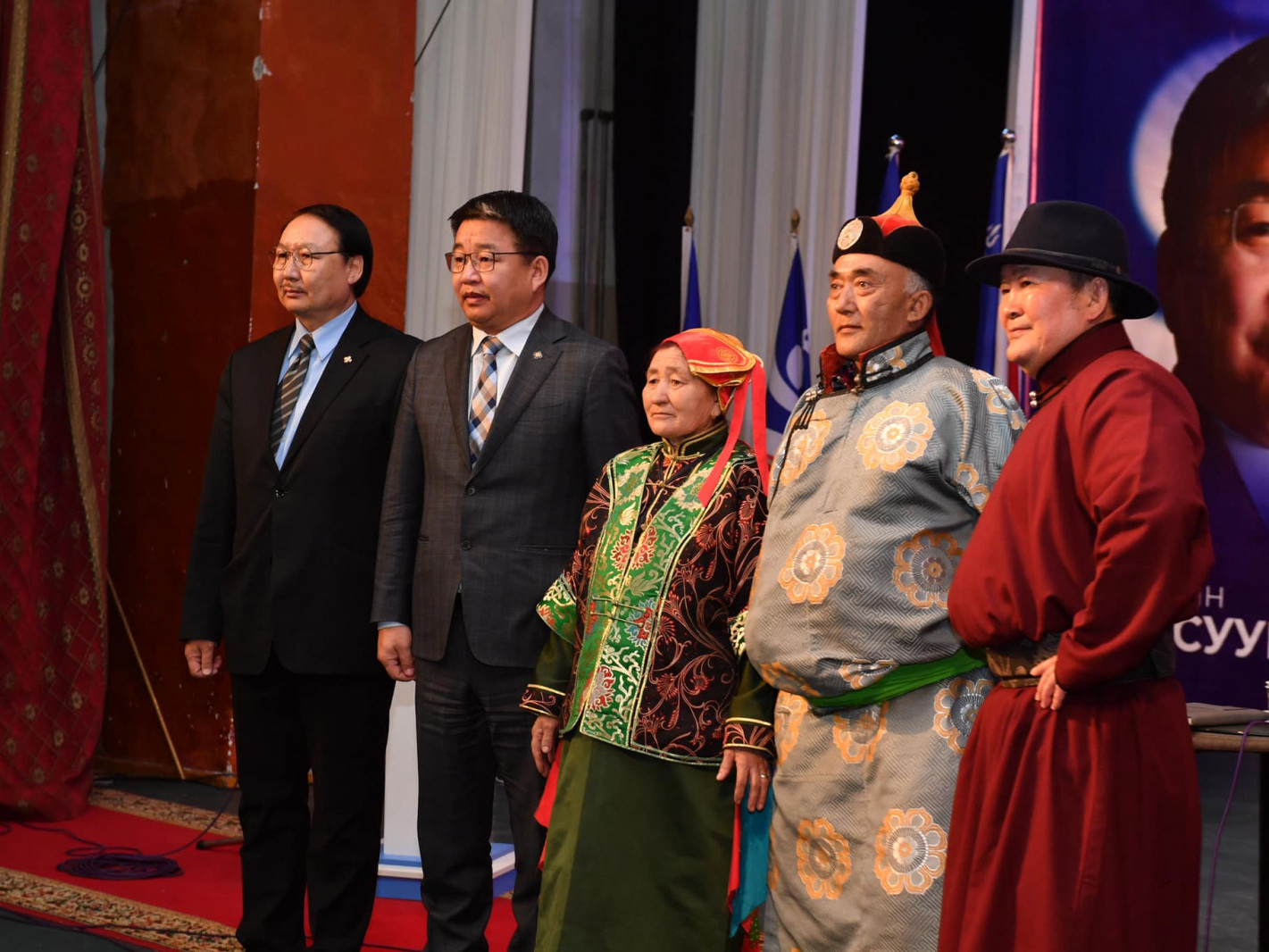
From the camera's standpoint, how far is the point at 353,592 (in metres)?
2.99

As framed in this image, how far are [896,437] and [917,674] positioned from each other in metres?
0.38

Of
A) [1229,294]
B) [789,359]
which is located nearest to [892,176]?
Result: [789,359]

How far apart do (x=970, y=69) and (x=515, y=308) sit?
13.1 ft

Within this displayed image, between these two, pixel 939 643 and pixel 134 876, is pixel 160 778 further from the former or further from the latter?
pixel 939 643

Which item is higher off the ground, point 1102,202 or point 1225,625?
point 1102,202

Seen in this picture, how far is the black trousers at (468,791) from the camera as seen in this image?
278cm

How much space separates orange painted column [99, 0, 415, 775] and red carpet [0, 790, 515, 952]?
1.97ft

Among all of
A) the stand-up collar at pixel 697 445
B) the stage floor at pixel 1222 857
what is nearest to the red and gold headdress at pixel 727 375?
the stand-up collar at pixel 697 445

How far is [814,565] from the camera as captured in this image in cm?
228

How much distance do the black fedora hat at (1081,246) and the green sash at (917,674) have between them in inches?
22.6

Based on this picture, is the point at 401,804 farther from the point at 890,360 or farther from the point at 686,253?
the point at 686,253

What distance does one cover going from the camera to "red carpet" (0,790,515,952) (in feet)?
11.0

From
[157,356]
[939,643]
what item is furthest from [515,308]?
[157,356]

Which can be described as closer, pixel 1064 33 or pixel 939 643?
pixel 939 643
